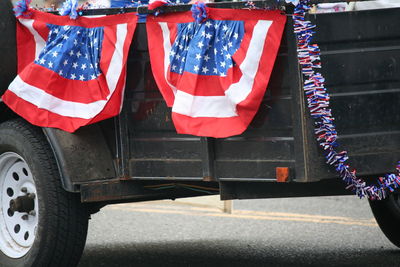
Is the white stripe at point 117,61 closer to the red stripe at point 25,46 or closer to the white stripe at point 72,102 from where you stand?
the white stripe at point 72,102

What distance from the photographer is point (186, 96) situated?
5.52m

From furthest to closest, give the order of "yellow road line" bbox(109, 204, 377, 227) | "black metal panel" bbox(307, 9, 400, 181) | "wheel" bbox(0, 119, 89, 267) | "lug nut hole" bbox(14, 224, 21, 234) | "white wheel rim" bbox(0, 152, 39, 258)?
"yellow road line" bbox(109, 204, 377, 227)
"lug nut hole" bbox(14, 224, 21, 234)
"white wheel rim" bbox(0, 152, 39, 258)
"wheel" bbox(0, 119, 89, 267)
"black metal panel" bbox(307, 9, 400, 181)

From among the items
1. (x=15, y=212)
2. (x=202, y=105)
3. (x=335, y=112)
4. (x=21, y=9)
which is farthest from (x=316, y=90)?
(x=15, y=212)

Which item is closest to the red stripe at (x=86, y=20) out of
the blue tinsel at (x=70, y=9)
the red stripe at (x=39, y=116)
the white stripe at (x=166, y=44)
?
the blue tinsel at (x=70, y=9)

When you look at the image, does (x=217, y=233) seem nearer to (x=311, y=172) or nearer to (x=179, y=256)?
(x=179, y=256)

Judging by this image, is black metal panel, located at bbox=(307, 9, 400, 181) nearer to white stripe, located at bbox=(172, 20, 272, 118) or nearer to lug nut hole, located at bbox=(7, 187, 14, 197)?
white stripe, located at bbox=(172, 20, 272, 118)

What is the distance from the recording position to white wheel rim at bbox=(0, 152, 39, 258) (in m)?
6.54

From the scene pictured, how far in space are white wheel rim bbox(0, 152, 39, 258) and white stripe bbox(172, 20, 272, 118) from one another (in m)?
1.43

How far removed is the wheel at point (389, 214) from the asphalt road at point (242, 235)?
0.55 feet

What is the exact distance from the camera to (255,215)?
32.6ft

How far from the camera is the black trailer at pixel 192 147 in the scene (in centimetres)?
519

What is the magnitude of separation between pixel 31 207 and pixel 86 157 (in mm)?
675

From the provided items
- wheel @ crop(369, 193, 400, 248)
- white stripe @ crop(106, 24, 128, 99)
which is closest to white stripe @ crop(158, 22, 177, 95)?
white stripe @ crop(106, 24, 128, 99)

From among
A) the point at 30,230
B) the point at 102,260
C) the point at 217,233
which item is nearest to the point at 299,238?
the point at 217,233
